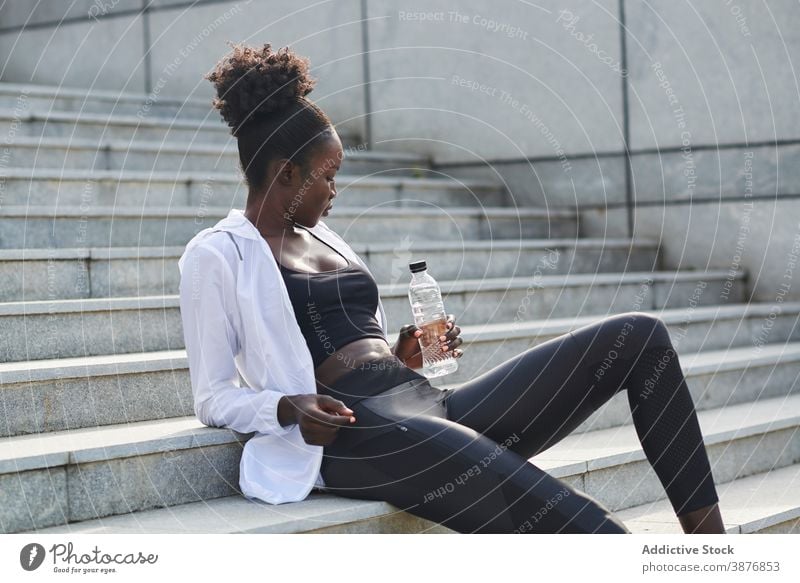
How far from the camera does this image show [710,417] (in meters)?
4.36

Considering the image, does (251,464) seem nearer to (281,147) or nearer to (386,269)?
(281,147)

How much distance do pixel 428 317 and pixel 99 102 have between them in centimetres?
318

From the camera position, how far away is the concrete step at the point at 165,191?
14.4 feet

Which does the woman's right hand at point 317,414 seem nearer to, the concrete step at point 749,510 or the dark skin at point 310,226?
the dark skin at point 310,226

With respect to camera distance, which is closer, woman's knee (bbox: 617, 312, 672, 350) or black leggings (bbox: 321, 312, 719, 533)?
black leggings (bbox: 321, 312, 719, 533)

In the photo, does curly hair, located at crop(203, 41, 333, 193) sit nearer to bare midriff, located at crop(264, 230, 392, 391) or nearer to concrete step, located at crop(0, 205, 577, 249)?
bare midriff, located at crop(264, 230, 392, 391)

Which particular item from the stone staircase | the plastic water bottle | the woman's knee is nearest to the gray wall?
the stone staircase

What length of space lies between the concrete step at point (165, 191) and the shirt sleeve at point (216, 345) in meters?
1.57

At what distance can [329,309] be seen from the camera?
2957mm

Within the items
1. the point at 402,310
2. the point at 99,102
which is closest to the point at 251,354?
the point at 402,310

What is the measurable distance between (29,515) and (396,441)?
0.87 metres

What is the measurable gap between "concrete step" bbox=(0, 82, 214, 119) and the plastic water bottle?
2889mm

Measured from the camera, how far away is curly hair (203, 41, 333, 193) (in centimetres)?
296

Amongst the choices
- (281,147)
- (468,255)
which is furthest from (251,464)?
(468,255)
